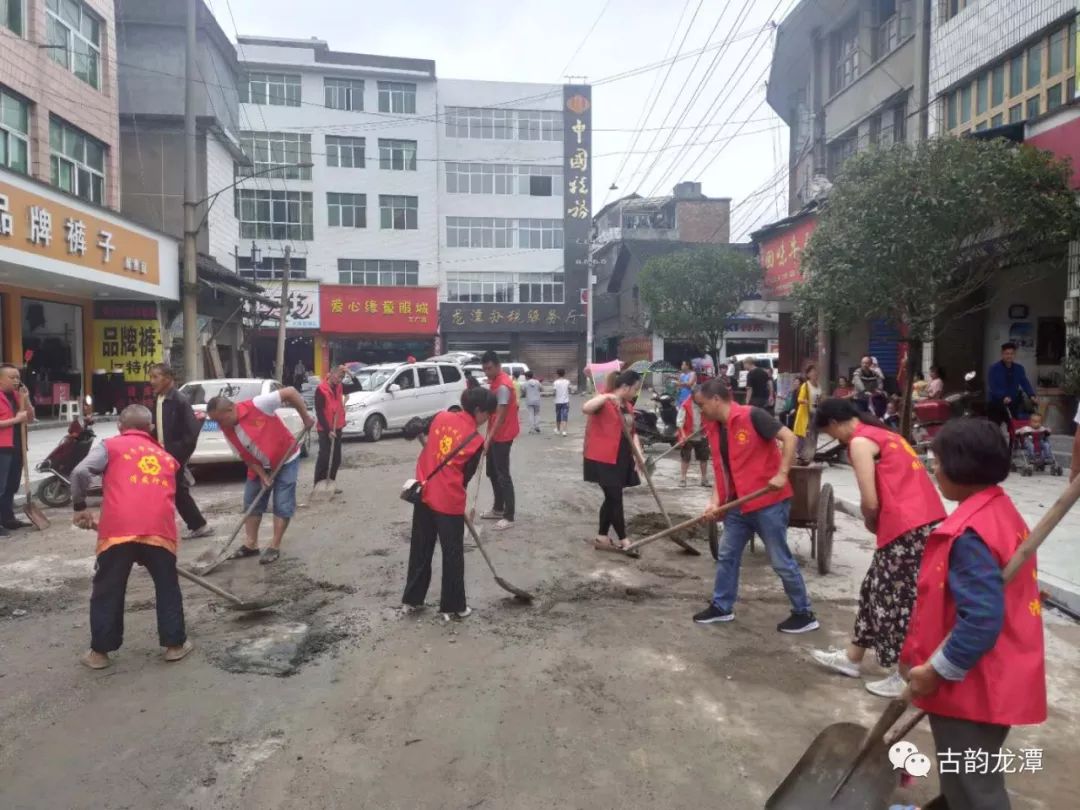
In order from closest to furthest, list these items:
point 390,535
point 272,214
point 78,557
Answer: point 78,557 → point 390,535 → point 272,214

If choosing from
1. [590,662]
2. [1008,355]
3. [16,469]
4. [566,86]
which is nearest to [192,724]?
[590,662]

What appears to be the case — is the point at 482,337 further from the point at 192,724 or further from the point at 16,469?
the point at 192,724

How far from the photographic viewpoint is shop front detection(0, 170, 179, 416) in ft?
42.9

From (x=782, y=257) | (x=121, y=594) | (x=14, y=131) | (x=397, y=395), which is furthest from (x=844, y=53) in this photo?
(x=121, y=594)

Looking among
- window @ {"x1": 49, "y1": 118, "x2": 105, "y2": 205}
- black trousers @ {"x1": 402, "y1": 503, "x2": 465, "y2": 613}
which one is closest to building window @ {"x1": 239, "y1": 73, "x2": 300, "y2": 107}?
window @ {"x1": 49, "y1": 118, "x2": 105, "y2": 205}

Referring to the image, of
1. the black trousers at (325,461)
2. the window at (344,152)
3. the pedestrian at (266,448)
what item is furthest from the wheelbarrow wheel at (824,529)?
the window at (344,152)

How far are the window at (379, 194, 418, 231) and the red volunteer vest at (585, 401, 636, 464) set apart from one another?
36142 millimetres

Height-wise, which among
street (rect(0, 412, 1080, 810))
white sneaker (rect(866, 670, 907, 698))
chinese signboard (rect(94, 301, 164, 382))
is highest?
chinese signboard (rect(94, 301, 164, 382))

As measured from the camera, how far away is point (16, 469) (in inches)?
315

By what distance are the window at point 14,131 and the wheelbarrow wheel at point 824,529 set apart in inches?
590

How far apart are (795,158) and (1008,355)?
1479cm

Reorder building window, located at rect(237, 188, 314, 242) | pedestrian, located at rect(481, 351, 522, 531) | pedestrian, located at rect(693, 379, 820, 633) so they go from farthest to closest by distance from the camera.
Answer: building window, located at rect(237, 188, 314, 242)
pedestrian, located at rect(481, 351, 522, 531)
pedestrian, located at rect(693, 379, 820, 633)

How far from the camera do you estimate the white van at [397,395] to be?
52.0ft

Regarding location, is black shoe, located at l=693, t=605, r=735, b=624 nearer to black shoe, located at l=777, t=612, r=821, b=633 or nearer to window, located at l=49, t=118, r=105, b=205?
black shoe, located at l=777, t=612, r=821, b=633
